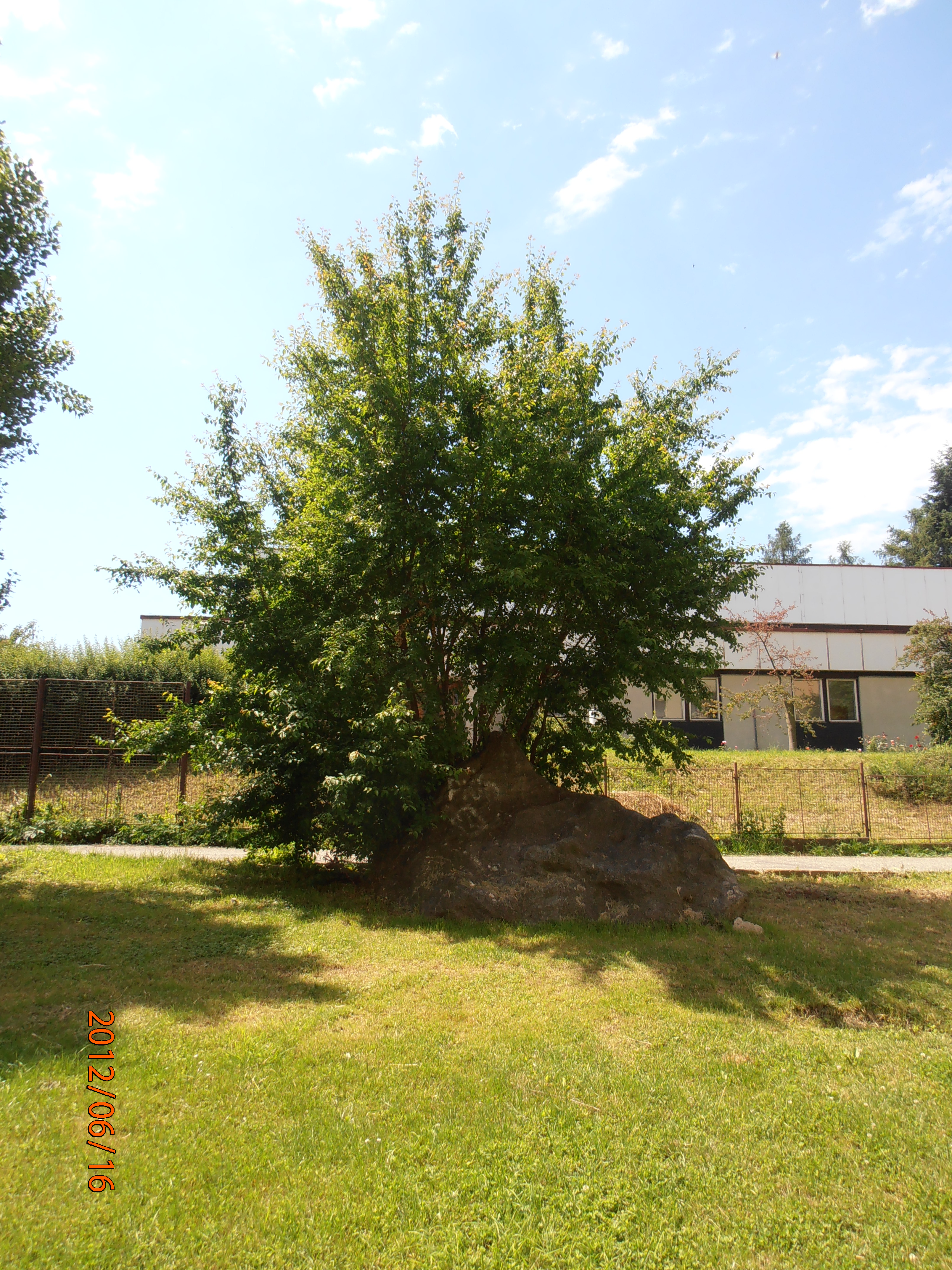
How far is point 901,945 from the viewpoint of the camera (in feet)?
25.4

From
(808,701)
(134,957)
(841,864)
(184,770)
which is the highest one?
(808,701)

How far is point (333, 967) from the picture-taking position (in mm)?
6699

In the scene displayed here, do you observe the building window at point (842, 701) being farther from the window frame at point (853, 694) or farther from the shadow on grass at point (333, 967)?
the shadow on grass at point (333, 967)

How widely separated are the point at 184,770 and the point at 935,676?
62.1ft

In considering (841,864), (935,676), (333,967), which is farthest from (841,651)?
(333,967)

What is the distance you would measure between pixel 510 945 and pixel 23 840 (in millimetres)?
9492

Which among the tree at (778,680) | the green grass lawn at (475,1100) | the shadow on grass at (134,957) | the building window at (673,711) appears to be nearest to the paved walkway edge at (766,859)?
the shadow on grass at (134,957)

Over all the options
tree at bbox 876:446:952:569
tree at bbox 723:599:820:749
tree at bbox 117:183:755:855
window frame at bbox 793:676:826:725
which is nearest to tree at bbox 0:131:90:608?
tree at bbox 117:183:755:855

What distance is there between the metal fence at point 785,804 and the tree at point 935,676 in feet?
16.6

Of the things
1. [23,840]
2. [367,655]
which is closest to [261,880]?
[367,655]

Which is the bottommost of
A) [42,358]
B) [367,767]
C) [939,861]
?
[939,861]

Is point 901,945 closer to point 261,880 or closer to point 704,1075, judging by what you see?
point 704,1075

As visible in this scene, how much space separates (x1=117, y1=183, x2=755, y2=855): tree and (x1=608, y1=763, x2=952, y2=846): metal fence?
4.15 metres

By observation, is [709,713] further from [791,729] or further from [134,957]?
[134,957]
